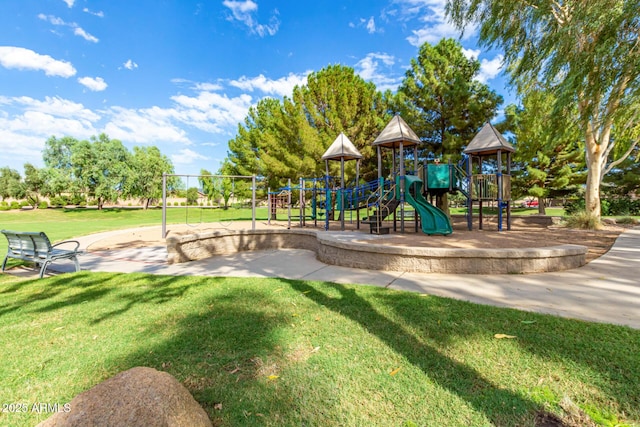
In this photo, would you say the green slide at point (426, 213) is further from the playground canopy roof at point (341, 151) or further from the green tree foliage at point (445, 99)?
the green tree foliage at point (445, 99)

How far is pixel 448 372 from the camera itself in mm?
2332

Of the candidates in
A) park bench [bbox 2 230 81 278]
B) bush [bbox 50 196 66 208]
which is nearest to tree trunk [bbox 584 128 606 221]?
park bench [bbox 2 230 81 278]

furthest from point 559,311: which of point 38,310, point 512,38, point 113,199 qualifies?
point 113,199

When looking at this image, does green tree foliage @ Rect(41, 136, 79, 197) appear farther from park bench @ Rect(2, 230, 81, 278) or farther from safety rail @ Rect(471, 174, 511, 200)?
safety rail @ Rect(471, 174, 511, 200)

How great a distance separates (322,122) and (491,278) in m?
19.2

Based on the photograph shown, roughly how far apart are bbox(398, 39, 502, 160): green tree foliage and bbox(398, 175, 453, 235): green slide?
9853 mm

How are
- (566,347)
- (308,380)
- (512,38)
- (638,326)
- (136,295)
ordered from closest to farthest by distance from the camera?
(308,380) < (566,347) < (638,326) < (136,295) < (512,38)

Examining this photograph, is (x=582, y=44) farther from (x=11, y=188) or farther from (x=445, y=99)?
(x=11, y=188)

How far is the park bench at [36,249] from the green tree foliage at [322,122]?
1645 cm

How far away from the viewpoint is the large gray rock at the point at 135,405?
1447mm

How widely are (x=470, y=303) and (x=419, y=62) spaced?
68.8 ft

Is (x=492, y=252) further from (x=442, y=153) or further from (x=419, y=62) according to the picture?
(x=419, y=62)

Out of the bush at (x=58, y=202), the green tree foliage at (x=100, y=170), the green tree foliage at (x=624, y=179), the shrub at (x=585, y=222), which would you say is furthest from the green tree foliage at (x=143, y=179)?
the green tree foliage at (x=624, y=179)

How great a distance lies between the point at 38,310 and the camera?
155 inches
